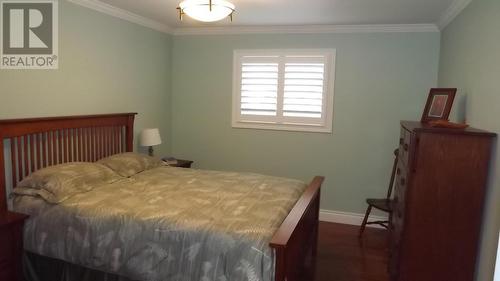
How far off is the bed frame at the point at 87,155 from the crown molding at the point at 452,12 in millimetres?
1870

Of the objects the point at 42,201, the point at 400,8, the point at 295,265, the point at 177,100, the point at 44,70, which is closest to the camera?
the point at 295,265

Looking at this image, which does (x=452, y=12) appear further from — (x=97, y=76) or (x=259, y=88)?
(x=97, y=76)

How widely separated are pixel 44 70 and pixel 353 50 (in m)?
3.16

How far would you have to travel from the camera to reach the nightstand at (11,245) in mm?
2297

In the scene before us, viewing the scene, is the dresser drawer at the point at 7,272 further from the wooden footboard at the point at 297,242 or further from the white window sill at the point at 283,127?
the white window sill at the point at 283,127

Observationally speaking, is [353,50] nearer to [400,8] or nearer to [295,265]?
[400,8]

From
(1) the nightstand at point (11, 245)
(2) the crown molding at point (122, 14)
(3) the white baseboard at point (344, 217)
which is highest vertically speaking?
(2) the crown molding at point (122, 14)

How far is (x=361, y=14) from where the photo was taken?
139 inches

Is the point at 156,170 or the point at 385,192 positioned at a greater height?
the point at 156,170

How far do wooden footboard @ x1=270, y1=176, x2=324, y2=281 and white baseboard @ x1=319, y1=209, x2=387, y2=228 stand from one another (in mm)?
1279

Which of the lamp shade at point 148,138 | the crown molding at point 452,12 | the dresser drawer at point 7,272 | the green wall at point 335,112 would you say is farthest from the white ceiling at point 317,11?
the dresser drawer at point 7,272

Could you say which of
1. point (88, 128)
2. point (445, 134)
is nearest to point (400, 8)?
point (445, 134)

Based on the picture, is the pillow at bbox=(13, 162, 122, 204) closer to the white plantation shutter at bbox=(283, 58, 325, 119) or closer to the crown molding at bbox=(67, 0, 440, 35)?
the crown molding at bbox=(67, 0, 440, 35)

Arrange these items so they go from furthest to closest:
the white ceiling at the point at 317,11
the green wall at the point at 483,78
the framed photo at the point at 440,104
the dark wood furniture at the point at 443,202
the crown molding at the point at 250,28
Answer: the crown molding at the point at 250,28
the white ceiling at the point at 317,11
the framed photo at the point at 440,104
the dark wood furniture at the point at 443,202
the green wall at the point at 483,78
